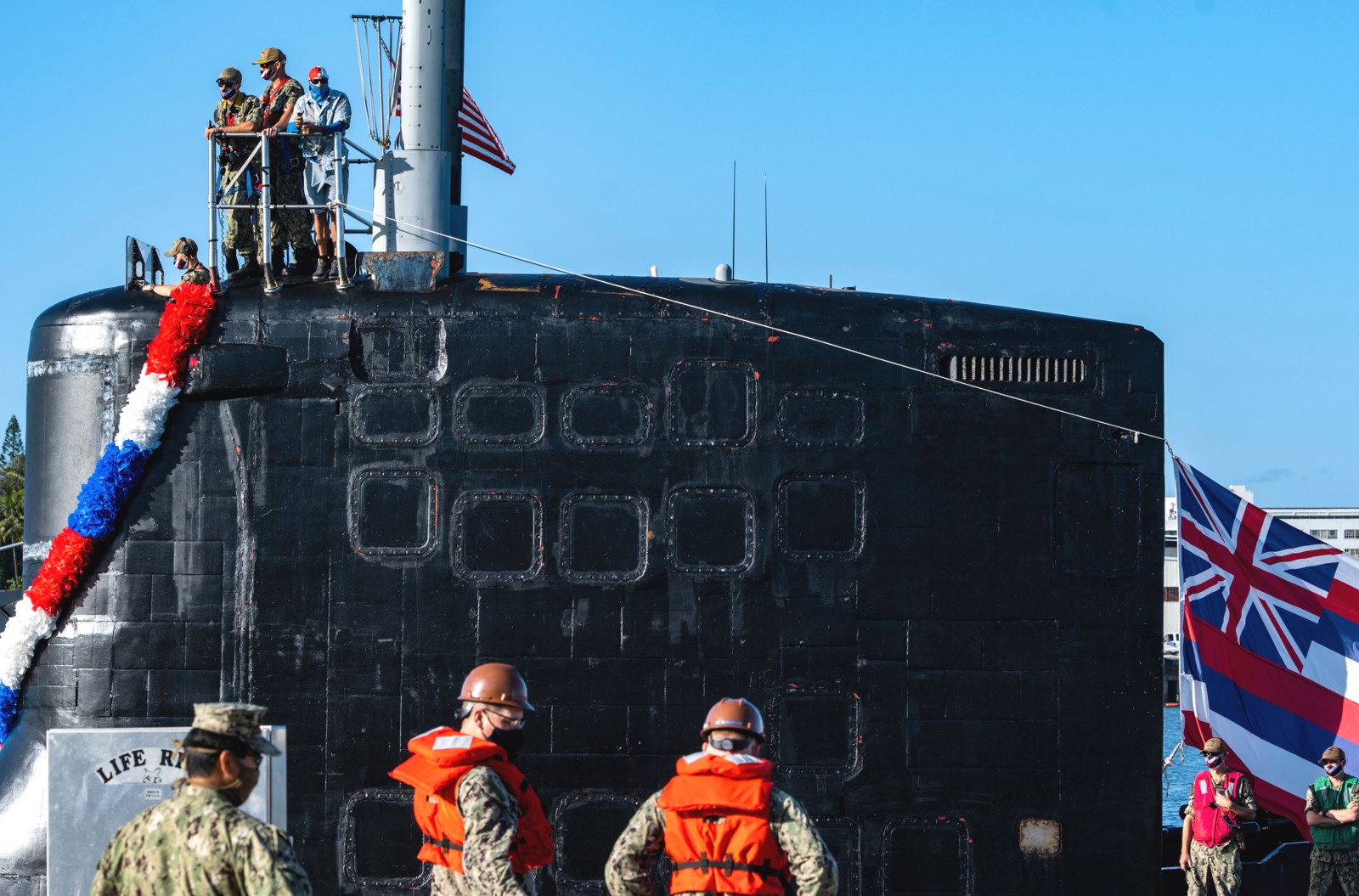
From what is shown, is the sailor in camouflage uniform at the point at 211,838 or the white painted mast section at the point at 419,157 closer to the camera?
the sailor in camouflage uniform at the point at 211,838

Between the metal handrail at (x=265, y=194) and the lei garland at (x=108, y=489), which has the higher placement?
the metal handrail at (x=265, y=194)

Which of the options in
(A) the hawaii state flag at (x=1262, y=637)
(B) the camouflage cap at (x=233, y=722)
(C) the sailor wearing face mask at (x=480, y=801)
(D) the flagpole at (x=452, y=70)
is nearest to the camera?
(B) the camouflage cap at (x=233, y=722)

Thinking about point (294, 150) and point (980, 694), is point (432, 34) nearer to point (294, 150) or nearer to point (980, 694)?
point (294, 150)

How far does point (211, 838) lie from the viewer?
5285mm

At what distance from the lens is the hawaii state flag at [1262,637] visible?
32.6 feet

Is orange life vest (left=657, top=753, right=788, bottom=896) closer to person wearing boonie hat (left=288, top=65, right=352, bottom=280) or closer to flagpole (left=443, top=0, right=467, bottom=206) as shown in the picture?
person wearing boonie hat (left=288, top=65, right=352, bottom=280)

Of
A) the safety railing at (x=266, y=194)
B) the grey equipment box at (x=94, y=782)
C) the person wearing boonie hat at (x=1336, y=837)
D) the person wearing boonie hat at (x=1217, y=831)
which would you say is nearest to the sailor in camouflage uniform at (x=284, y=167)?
the safety railing at (x=266, y=194)

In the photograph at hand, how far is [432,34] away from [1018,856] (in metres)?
6.86

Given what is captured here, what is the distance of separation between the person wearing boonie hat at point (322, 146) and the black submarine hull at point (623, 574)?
1146 mm

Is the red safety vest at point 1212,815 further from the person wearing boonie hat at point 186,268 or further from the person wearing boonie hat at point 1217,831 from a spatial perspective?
the person wearing boonie hat at point 186,268

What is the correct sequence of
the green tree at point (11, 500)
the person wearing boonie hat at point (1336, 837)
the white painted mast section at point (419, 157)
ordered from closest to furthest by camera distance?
the white painted mast section at point (419, 157) < the person wearing boonie hat at point (1336, 837) < the green tree at point (11, 500)

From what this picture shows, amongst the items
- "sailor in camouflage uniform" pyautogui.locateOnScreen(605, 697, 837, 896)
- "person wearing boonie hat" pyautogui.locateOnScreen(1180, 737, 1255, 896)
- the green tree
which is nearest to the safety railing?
"sailor in camouflage uniform" pyautogui.locateOnScreen(605, 697, 837, 896)

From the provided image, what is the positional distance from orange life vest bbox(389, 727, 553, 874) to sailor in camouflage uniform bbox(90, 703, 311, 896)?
1342mm

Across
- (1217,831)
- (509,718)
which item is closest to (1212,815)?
(1217,831)
